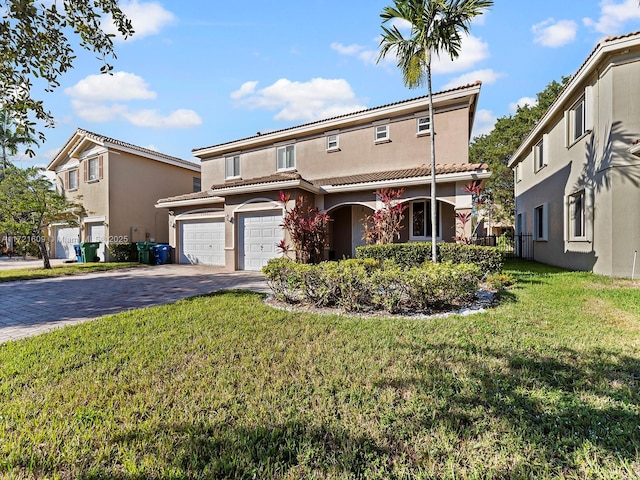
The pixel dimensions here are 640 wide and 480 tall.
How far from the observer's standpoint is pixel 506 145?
29781 mm

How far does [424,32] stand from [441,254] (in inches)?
256

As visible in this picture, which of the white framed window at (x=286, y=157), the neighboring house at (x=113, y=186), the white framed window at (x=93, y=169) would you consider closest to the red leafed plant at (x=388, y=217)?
the white framed window at (x=286, y=157)

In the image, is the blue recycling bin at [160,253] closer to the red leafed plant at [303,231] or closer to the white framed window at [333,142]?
the red leafed plant at [303,231]

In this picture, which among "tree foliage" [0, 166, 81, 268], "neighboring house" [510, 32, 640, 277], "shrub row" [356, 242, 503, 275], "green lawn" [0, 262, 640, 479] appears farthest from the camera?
"tree foliage" [0, 166, 81, 268]

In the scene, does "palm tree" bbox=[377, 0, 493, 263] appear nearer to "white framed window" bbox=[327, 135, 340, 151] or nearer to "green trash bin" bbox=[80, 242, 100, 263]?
"white framed window" bbox=[327, 135, 340, 151]

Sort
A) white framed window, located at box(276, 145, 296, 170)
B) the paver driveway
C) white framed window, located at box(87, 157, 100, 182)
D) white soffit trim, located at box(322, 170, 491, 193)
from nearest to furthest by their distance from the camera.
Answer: the paver driveway → white soffit trim, located at box(322, 170, 491, 193) → white framed window, located at box(276, 145, 296, 170) → white framed window, located at box(87, 157, 100, 182)

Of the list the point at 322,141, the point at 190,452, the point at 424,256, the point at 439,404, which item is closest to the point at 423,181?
the point at 424,256

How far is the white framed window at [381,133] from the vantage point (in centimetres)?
1386

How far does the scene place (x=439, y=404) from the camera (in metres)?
2.94

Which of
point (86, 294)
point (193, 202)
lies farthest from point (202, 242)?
point (86, 294)

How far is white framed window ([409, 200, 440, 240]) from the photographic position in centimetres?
1300

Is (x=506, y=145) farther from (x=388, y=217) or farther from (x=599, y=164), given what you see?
(x=388, y=217)

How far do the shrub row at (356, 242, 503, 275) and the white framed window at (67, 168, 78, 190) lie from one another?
20.8m

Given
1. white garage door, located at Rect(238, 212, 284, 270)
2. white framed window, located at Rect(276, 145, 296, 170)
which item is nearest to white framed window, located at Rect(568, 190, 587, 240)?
white garage door, located at Rect(238, 212, 284, 270)
